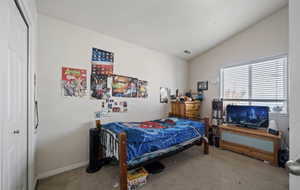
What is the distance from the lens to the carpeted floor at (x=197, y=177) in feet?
6.10

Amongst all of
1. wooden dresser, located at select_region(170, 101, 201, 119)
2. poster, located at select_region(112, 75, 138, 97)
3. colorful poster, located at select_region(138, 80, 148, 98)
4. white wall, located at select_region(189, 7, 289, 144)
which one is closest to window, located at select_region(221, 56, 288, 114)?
white wall, located at select_region(189, 7, 289, 144)

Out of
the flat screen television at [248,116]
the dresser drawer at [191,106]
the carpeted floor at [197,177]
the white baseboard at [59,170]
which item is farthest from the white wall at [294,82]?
the dresser drawer at [191,106]

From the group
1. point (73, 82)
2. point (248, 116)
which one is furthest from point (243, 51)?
point (73, 82)

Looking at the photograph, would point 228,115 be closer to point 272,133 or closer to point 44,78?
A: point 272,133

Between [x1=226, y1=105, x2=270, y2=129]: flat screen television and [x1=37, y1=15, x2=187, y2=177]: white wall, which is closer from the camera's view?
[x1=37, y1=15, x2=187, y2=177]: white wall

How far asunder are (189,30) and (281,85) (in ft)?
7.59

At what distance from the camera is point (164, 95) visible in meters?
3.87

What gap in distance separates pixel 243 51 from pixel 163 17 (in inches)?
90.2

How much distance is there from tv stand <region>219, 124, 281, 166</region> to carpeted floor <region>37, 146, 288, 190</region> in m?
0.19

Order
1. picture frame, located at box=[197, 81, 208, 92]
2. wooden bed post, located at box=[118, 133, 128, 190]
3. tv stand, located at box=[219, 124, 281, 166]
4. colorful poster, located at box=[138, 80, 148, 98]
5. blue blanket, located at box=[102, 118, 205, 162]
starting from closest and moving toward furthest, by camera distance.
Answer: wooden bed post, located at box=[118, 133, 128, 190]
blue blanket, located at box=[102, 118, 205, 162]
tv stand, located at box=[219, 124, 281, 166]
colorful poster, located at box=[138, 80, 148, 98]
picture frame, located at box=[197, 81, 208, 92]

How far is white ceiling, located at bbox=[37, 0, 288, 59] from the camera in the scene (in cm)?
204

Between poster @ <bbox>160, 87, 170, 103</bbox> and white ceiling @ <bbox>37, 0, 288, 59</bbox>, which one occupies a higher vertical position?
white ceiling @ <bbox>37, 0, 288, 59</bbox>

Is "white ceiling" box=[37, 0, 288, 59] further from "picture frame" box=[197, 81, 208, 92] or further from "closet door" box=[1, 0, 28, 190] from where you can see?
"picture frame" box=[197, 81, 208, 92]

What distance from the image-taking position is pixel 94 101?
8.30 ft
